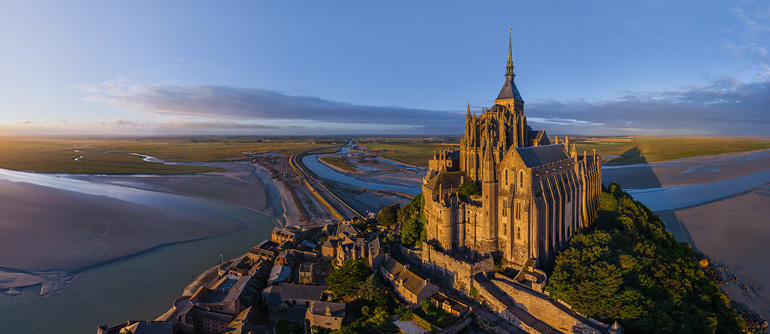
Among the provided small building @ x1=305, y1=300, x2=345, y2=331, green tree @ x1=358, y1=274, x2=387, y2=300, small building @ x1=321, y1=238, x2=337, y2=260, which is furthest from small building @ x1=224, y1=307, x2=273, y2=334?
small building @ x1=321, y1=238, x2=337, y2=260

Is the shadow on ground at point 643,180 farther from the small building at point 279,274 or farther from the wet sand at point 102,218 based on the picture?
the wet sand at point 102,218

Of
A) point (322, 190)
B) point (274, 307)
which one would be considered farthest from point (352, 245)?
point (322, 190)

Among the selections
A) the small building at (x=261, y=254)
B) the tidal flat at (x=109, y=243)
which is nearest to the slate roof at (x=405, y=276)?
the small building at (x=261, y=254)

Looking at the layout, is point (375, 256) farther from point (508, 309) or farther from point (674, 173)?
point (674, 173)

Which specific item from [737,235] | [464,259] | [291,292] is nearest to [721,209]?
[737,235]

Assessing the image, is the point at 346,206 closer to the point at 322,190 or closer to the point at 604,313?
the point at 322,190

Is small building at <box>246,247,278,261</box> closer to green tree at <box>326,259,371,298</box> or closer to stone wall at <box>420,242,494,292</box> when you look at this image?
green tree at <box>326,259,371,298</box>
